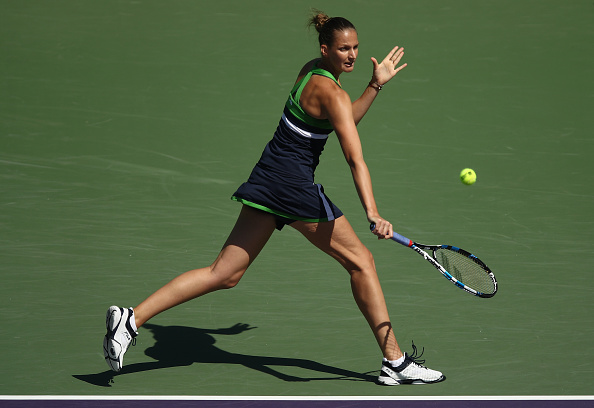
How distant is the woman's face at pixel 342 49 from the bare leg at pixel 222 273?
0.88 meters

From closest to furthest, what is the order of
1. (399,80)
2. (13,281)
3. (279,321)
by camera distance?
(279,321), (13,281), (399,80)

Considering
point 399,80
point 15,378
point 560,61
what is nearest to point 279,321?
point 15,378

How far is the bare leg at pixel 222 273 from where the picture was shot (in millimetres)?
5102

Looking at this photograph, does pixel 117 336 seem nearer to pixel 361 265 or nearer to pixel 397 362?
pixel 361 265

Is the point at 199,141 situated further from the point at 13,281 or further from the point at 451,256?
the point at 451,256

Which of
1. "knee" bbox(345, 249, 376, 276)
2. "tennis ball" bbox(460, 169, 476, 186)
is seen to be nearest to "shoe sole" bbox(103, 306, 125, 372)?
"knee" bbox(345, 249, 376, 276)

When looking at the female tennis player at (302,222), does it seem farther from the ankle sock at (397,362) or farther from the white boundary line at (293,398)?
the white boundary line at (293,398)

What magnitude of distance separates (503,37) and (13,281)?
6.35m

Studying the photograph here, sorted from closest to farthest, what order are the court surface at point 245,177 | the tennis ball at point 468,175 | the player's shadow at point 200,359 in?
1. the player's shadow at point 200,359
2. the court surface at point 245,177
3. the tennis ball at point 468,175

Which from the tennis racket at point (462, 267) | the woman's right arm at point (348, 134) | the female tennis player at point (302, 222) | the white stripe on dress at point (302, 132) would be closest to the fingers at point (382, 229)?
the woman's right arm at point (348, 134)

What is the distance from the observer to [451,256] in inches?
213

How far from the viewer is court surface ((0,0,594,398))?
214 inches

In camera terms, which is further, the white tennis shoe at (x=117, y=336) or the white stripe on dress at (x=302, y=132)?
the white stripe on dress at (x=302, y=132)

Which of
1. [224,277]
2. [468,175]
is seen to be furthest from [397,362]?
[468,175]
